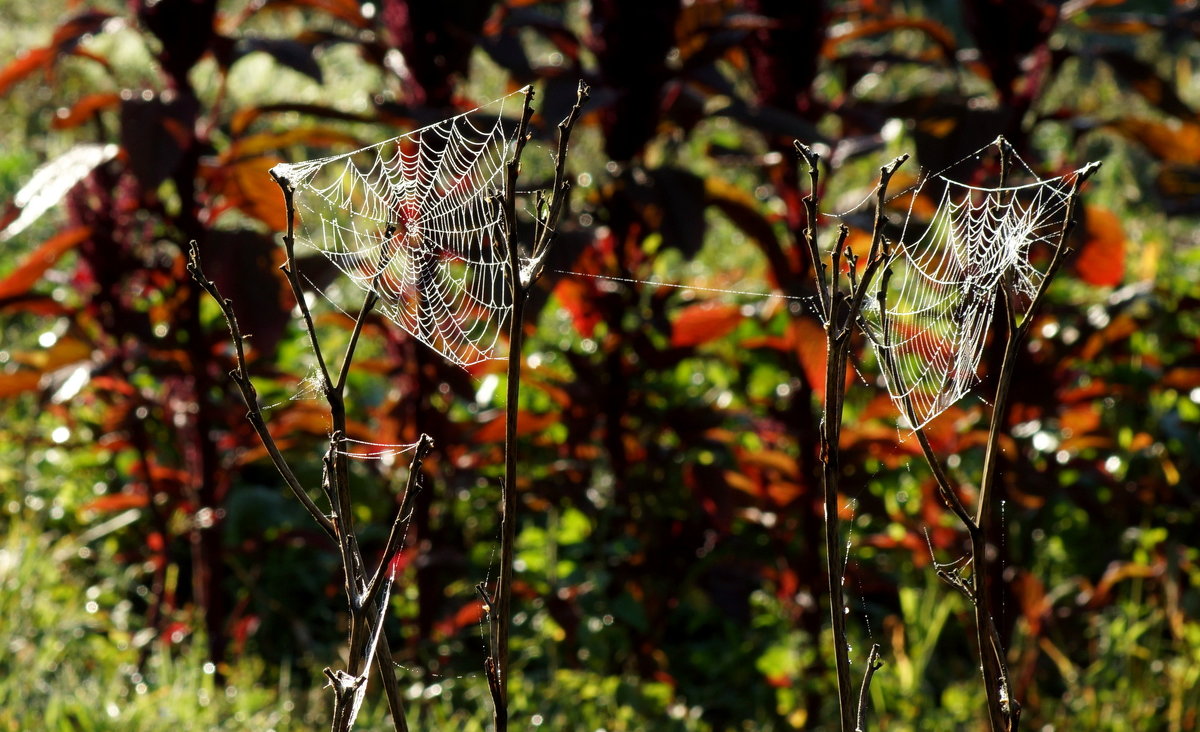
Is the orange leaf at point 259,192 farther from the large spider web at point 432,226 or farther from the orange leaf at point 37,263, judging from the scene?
the orange leaf at point 37,263

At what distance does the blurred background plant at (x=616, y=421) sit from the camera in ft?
7.57

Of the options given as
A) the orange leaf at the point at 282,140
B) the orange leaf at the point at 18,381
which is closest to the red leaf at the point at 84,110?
the orange leaf at the point at 282,140

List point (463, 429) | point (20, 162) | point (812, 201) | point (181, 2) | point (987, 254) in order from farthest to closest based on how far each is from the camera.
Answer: point (20, 162) → point (463, 429) → point (181, 2) → point (987, 254) → point (812, 201)

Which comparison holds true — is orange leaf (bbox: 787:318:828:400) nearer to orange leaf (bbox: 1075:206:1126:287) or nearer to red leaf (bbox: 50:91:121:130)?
orange leaf (bbox: 1075:206:1126:287)

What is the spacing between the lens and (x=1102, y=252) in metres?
2.46

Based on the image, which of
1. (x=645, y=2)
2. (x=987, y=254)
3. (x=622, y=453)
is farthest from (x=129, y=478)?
(x=987, y=254)

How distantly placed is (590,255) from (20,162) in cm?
388

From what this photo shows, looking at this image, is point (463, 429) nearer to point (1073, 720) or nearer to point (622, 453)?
point (622, 453)

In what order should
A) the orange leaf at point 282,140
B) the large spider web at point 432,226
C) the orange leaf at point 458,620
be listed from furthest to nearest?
1. the orange leaf at point 458,620
2. the orange leaf at point 282,140
3. the large spider web at point 432,226

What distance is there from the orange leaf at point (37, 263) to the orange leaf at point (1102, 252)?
6.55 ft

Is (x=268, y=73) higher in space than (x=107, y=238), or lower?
lower

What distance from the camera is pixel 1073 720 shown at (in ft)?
8.46

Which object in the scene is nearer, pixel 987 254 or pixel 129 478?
pixel 987 254

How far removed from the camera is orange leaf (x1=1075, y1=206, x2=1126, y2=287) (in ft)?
8.05
